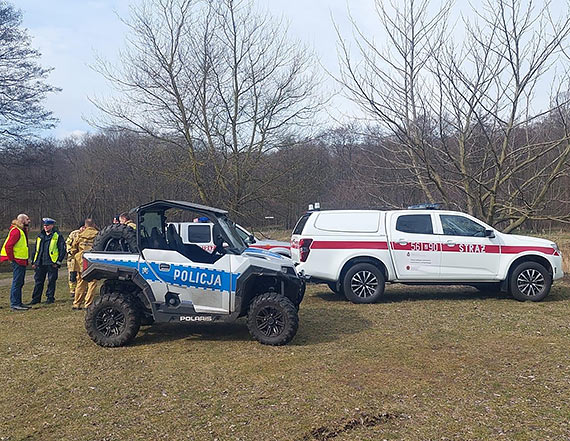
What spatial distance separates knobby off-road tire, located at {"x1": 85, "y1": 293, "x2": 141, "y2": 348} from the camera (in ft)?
23.9

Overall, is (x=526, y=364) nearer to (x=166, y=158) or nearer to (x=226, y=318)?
(x=226, y=318)

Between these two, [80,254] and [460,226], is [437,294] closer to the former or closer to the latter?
[460,226]

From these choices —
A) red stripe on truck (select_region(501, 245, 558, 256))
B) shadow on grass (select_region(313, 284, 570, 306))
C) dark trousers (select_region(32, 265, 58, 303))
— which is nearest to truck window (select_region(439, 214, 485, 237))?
red stripe on truck (select_region(501, 245, 558, 256))

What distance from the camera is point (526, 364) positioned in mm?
6387

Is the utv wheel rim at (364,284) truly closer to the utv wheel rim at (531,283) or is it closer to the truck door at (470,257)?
the truck door at (470,257)

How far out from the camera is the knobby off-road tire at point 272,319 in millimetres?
7199

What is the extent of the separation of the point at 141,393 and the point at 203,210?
2.78 m

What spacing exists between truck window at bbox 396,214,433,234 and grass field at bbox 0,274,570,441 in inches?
86.7

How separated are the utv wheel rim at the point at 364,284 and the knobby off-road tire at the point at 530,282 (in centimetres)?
261

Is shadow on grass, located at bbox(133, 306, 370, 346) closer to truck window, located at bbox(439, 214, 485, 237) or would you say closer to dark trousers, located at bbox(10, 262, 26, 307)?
truck window, located at bbox(439, 214, 485, 237)

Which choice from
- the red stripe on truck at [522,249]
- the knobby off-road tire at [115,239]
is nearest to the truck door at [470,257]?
the red stripe on truck at [522,249]

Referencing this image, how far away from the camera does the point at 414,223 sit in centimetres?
1102

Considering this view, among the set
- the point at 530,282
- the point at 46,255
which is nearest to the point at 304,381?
the point at 530,282

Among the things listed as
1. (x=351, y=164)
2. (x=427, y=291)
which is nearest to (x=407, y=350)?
(x=427, y=291)
